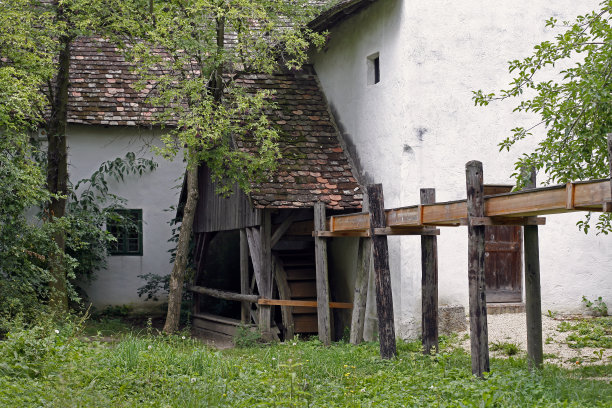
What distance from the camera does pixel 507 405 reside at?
671cm

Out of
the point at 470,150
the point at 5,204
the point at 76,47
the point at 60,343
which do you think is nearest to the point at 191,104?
→ the point at 5,204

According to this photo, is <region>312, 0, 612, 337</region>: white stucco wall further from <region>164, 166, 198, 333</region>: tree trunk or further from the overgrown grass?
<region>164, 166, 198, 333</region>: tree trunk

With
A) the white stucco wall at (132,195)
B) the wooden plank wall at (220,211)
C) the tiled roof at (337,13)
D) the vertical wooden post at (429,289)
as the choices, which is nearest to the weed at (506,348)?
the vertical wooden post at (429,289)

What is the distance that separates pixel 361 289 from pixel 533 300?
384cm

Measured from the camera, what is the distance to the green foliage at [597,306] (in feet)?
41.7

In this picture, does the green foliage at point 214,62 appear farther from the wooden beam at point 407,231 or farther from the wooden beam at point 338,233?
the wooden beam at point 407,231

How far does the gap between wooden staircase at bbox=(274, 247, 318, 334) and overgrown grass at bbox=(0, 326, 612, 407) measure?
4.61 metres

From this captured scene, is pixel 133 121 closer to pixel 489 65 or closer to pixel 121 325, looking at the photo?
pixel 121 325

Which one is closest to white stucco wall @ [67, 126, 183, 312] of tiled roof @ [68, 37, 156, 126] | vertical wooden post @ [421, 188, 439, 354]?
tiled roof @ [68, 37, 156, 126]

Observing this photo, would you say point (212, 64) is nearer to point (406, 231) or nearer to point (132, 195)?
point (406, 231)

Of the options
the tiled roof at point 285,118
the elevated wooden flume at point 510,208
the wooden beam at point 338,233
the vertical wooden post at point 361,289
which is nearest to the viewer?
the elevated wooden flume at point 510,208

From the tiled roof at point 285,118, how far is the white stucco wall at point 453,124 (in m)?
1.05

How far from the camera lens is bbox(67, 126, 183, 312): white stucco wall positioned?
59.6 feet

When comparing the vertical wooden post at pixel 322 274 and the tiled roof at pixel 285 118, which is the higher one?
the tiled roof at pixel 285 118
